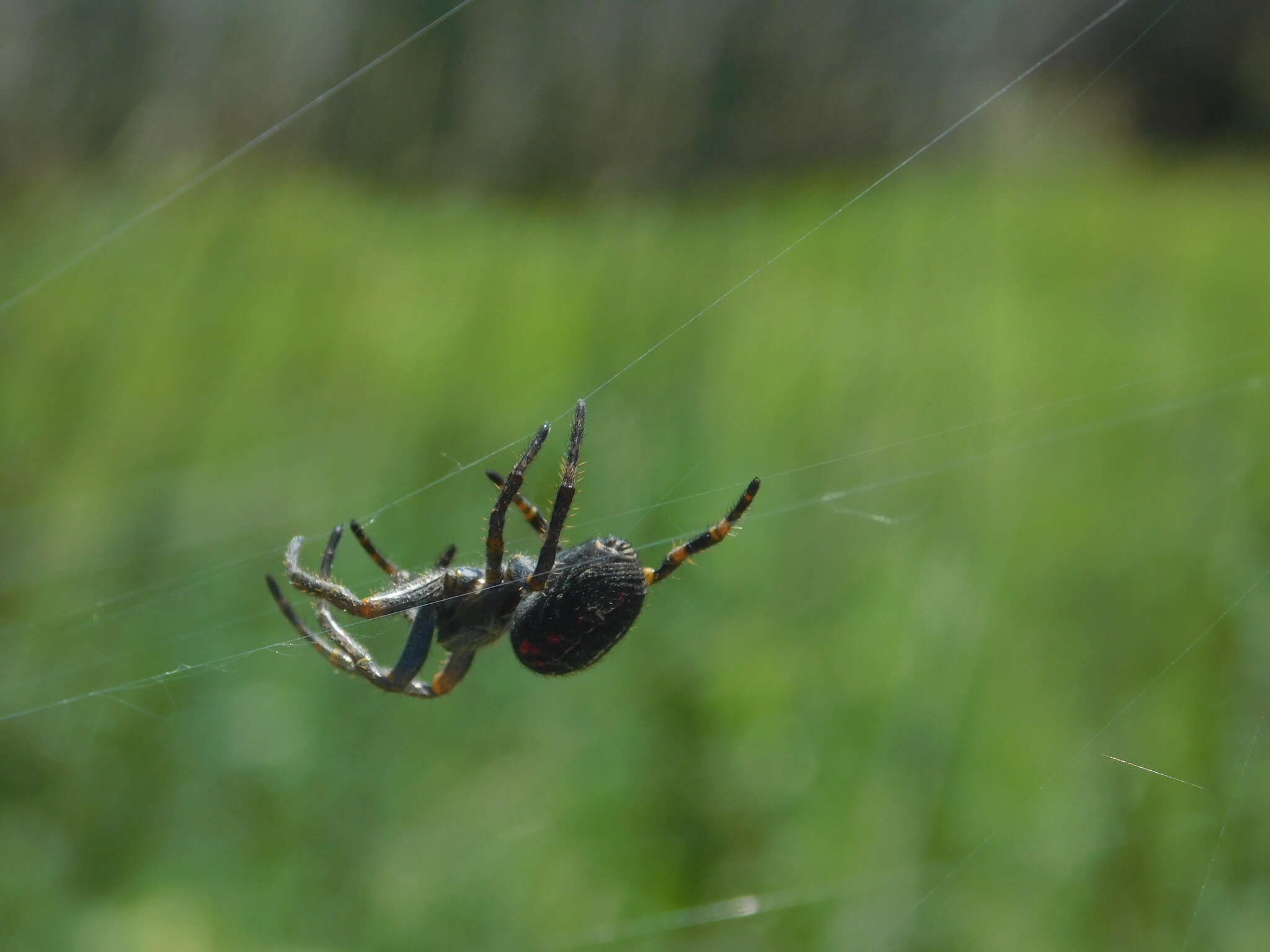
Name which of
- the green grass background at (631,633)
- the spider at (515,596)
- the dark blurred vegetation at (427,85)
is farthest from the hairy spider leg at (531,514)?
the dark blurred vegetation at (427,85)

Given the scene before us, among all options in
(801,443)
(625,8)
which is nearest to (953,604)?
(801,443)

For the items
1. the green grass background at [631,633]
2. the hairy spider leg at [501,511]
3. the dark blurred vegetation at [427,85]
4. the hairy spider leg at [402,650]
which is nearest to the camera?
the hairy spider leg at [501,511]

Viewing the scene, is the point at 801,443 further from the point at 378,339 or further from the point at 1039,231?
the point at 1039,231

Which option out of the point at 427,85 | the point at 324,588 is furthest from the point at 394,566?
the point at 427,85

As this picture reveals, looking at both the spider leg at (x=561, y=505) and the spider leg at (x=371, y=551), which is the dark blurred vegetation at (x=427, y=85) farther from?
the spider leg at (x=561, y=505)

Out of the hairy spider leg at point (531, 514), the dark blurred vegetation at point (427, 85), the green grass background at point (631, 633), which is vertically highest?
the dark blurred vegetation at point (427, 85)

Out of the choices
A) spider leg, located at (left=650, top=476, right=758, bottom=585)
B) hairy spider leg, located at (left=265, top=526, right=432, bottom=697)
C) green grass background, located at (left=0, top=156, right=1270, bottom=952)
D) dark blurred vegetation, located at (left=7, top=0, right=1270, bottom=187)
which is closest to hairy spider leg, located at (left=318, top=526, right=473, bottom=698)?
hairy spider leg, located at (left=265, top=526, right=432, bottom=697)
